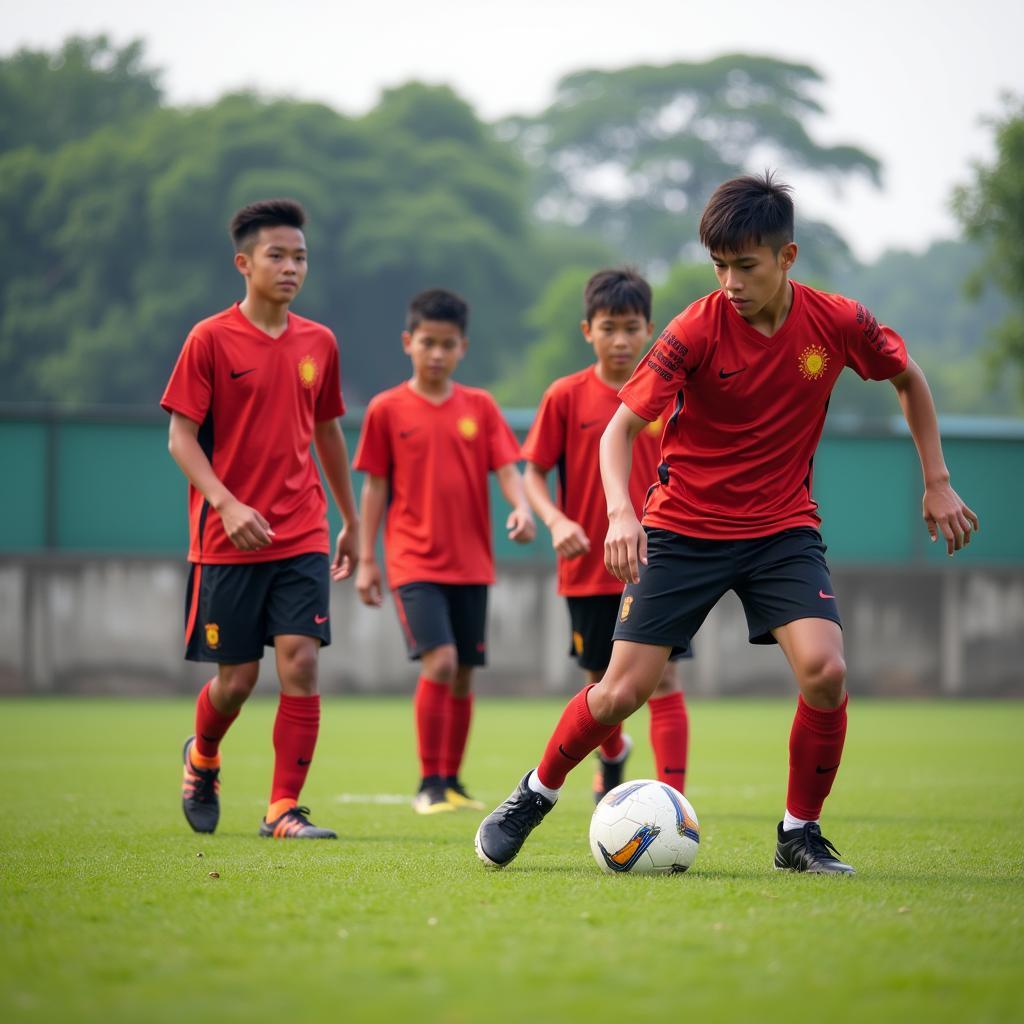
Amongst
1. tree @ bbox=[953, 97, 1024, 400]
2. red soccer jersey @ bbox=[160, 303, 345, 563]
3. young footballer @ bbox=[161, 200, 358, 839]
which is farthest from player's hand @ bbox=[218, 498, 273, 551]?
tree @ bbox=[953, 97, 1024, 400]

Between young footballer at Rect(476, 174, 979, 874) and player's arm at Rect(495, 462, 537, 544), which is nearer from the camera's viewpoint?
young footballer at Rect(476, 174, 979, 874)

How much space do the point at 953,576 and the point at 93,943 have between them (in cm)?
1511

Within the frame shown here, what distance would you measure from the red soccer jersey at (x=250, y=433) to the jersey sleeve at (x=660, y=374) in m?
1.82

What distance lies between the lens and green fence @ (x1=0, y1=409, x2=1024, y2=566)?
16.7m

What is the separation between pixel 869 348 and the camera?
207 inches

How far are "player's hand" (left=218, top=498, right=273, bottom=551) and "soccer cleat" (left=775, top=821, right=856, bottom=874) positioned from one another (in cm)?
210

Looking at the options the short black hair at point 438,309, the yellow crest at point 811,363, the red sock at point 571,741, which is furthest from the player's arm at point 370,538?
the yellow crest at point 811,363

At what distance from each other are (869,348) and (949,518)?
1.95 ft

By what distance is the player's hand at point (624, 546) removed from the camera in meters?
4.73

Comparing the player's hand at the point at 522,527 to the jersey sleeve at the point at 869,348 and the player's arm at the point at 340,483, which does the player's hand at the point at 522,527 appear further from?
the jersey sleeve at the point at 869,348

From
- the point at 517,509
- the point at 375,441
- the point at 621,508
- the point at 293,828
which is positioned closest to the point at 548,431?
the point at 517,509

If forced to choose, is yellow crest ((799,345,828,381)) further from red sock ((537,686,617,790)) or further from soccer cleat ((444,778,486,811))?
soccer cleat ((444,778,486,811))

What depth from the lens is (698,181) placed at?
76562 mm

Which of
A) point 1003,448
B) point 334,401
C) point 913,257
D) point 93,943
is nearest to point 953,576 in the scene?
point 1003,448
